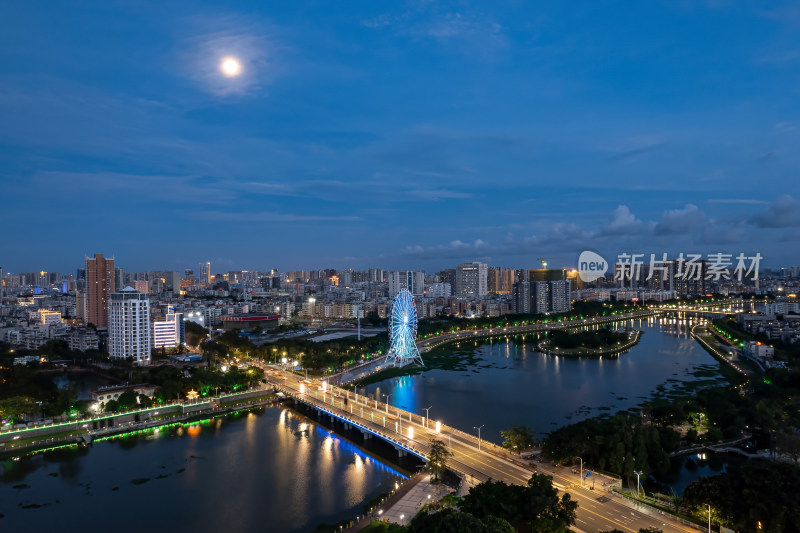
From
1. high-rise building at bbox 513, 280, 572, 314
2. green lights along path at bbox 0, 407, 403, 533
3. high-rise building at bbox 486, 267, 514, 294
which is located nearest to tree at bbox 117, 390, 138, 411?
green lights along path at bbox 0, 407, 403, 533

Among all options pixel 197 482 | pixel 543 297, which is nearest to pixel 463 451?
pixel 197 482

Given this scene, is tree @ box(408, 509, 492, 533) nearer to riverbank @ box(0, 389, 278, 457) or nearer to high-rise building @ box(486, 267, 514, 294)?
riverbank @ box(0, 389, 278, 457)

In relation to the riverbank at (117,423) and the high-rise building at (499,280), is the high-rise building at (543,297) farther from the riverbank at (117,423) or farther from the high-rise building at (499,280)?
the riverbank at (117,423)

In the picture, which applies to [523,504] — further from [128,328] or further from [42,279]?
[42,279]

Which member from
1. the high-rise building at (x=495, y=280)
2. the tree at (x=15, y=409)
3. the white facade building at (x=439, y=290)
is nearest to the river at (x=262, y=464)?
the tree at (x=15, y=409)

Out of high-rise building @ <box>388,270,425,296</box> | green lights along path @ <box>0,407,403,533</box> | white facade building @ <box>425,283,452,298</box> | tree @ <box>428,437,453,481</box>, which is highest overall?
high-rise building @ <box>388,270,425,296</box>

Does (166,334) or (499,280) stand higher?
(499,280)

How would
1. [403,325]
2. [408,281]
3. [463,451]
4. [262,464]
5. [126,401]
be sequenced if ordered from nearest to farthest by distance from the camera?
[463,451]
[262,464]
[126,401]
[403,325]
[408,281]
